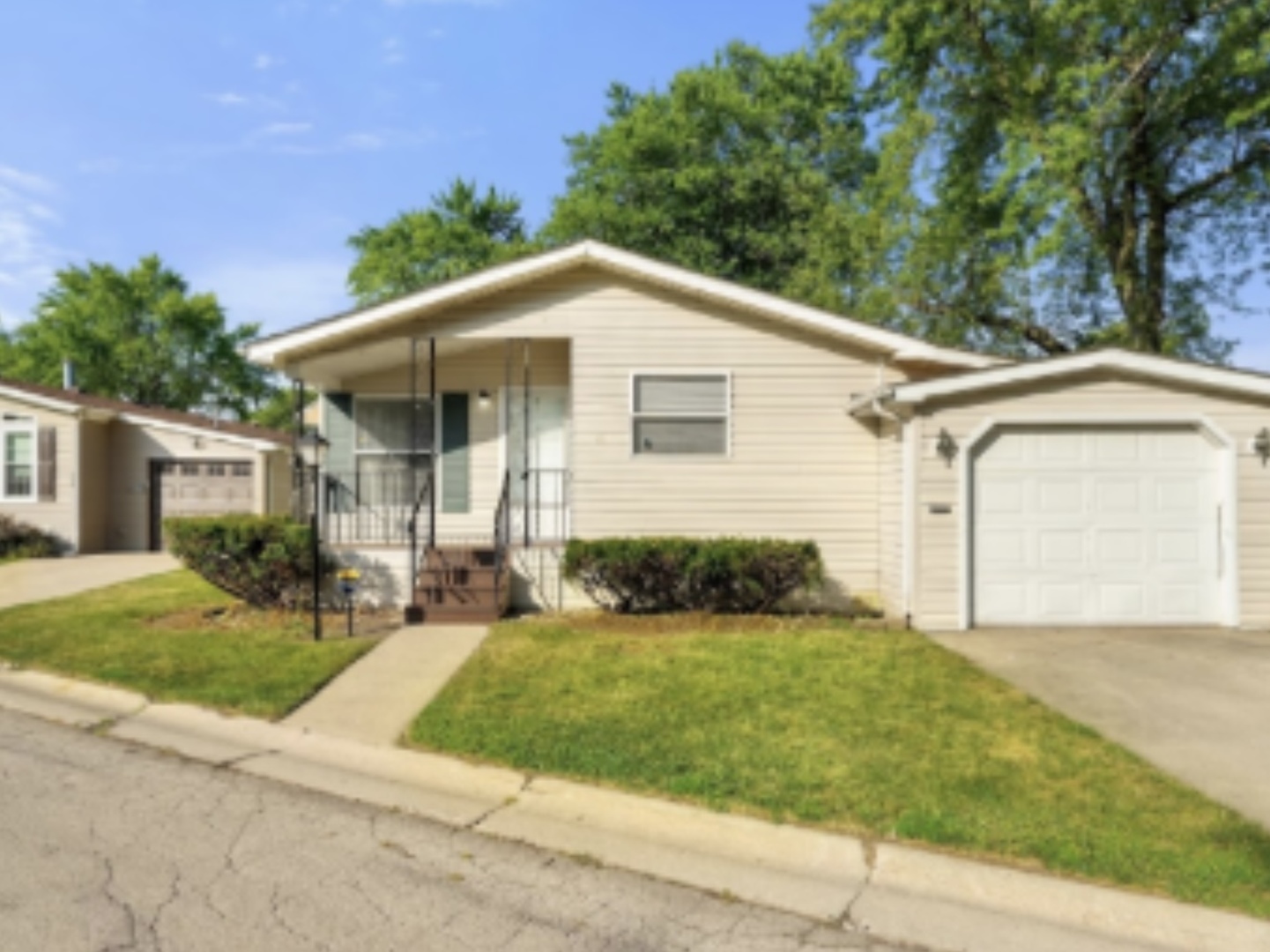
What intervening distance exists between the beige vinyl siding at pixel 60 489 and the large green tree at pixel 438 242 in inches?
607

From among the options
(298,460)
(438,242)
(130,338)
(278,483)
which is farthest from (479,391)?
(130,338)

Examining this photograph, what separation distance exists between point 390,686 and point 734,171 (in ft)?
74.6

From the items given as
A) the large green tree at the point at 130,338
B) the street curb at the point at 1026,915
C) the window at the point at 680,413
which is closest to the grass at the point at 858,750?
the street curb at the point at 1026,915

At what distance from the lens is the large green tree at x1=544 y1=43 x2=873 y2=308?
24.6m

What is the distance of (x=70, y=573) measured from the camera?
1339cm

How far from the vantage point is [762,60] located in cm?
2872

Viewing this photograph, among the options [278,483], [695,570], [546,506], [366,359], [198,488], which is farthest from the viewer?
[278,483]

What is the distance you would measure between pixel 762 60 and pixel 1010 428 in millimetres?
25113

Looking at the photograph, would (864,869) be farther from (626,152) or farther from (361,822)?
(626,152)

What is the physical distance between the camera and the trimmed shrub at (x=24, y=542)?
15500 mm

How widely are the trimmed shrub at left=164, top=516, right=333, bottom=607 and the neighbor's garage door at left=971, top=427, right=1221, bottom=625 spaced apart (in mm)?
7468

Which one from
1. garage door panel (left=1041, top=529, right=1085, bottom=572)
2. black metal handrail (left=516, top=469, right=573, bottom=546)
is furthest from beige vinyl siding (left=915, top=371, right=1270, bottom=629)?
black metal handrail (left=516, top=469, right=573, bottom=546)

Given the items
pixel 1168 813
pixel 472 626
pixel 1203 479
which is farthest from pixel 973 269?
pixel 1168 813

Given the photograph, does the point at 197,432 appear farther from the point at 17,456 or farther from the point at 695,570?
the point at 695,570
